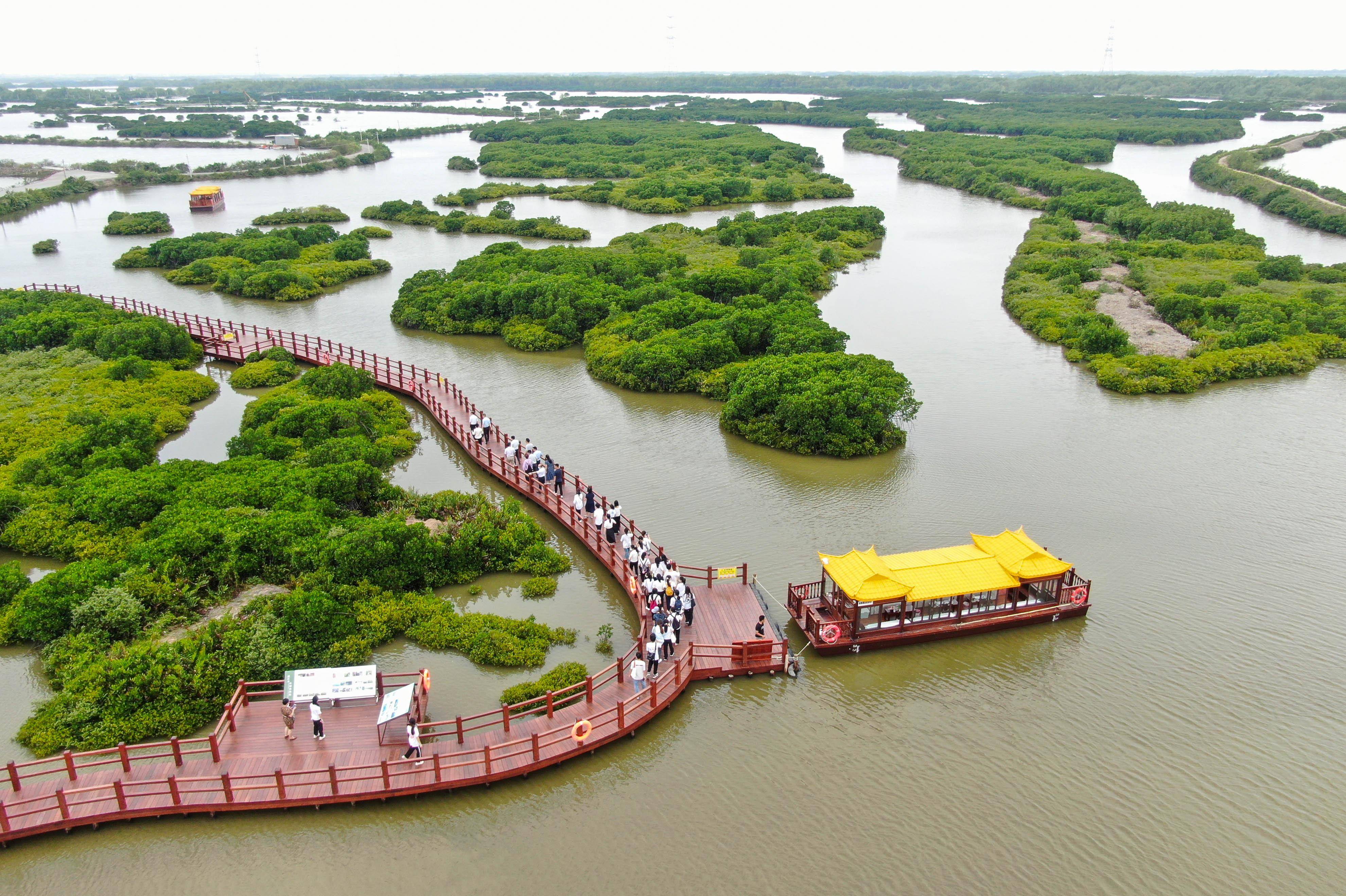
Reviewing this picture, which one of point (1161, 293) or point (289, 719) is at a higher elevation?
point (1161, 293)

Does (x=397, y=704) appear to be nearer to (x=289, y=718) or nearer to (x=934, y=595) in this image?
(x=289, y=718)

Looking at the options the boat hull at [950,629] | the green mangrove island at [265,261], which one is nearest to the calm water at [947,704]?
the boat hull at [950,629]

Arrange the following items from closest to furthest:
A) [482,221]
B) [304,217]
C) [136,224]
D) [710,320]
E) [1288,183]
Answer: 1. [710,320]
2. [136,224]
3. [482,221]
4. [304,217]
5. [1288,183]

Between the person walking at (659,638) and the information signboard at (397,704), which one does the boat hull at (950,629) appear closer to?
the person walking at (659,638)

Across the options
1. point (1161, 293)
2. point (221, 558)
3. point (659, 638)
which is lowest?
point (659, 638)

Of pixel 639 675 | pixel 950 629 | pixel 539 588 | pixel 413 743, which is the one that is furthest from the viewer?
pixel 539 588

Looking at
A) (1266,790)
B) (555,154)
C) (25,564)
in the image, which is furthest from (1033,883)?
(555,154)

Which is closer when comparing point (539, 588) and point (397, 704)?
point (397, 704)

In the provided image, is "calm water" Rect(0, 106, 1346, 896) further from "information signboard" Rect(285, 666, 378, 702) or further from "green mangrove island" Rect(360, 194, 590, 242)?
"green mangrove island" Rect(360, 194, 590, 242)

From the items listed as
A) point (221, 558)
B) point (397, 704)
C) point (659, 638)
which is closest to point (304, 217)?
point (221, 558)
